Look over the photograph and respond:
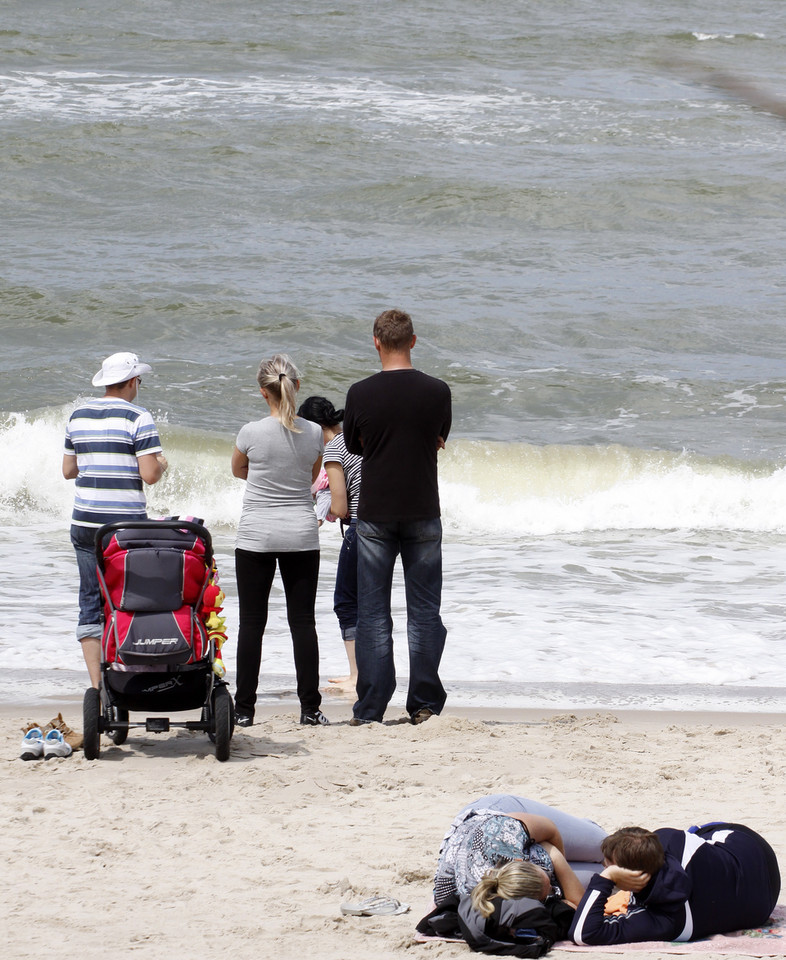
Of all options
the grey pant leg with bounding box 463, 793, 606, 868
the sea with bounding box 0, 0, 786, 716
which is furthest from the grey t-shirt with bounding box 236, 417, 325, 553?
the grey pant leg with bounding box 463, 793, 606, 868

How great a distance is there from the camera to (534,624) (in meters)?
7.79

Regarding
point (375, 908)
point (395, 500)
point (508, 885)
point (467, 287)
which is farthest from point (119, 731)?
point (467, 287)

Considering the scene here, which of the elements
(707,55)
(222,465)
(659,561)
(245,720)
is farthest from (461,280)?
(707,55)

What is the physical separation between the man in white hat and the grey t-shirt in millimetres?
405

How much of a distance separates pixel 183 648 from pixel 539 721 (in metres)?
1.96

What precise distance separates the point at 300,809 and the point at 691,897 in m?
1.59

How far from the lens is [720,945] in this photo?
336 cm

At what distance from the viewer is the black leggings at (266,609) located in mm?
5285

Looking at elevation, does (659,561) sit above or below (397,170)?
below

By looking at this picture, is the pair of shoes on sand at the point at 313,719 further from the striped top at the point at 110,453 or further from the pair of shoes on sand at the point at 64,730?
the striped top at the point at 110,453

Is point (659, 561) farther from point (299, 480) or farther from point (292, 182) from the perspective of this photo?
point (292, 182)

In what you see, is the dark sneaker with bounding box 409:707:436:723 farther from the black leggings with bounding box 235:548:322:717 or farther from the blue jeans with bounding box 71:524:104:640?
the blue jeans with bounding box 71:524:104:640

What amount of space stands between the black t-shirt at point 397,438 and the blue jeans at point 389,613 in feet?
0.30

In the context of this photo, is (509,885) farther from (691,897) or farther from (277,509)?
(277,509)
